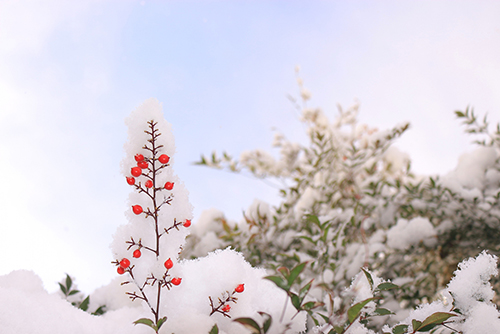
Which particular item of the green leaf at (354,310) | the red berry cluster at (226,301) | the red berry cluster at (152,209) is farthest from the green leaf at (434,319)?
the red berry cluster at (152,209)

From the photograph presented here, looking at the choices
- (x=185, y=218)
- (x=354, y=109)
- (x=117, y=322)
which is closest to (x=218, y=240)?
(x=117, y=322)

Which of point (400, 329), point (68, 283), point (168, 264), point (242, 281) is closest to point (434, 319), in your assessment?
point (400, 329)

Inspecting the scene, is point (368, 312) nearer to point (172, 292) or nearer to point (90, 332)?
point (172, 292)

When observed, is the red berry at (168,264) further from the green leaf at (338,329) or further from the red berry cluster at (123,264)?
the green leaf at (338,329)

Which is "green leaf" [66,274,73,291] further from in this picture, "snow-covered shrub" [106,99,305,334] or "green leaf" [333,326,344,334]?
"green leaf" [333,326,344,334]

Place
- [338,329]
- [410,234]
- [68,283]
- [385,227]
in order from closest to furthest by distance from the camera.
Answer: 1. [338,329]
2. [68,283]
3. [410,234]
4. [385,227]

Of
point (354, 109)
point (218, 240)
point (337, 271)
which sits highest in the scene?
point (354, 109)

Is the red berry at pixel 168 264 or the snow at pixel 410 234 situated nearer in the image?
the red berry at pixel 168 264

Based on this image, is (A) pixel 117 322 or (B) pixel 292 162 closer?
(A) pixel 117 322

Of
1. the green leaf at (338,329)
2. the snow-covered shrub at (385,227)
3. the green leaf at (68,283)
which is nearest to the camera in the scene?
the green leaf at (338,329)

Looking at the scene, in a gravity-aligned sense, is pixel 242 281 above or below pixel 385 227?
below

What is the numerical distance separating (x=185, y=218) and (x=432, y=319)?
44 cm

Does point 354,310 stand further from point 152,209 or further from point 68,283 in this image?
point 68,283

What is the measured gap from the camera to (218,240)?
2.04m
